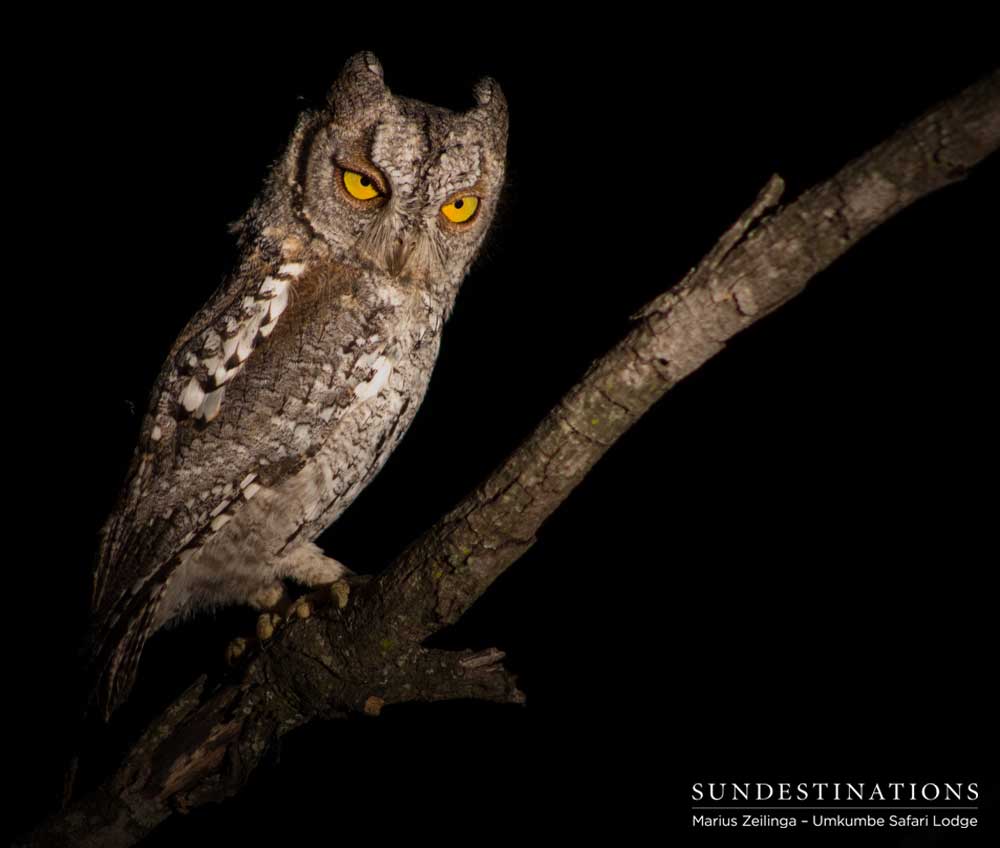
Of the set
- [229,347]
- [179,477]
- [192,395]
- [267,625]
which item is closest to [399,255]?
[229,347]

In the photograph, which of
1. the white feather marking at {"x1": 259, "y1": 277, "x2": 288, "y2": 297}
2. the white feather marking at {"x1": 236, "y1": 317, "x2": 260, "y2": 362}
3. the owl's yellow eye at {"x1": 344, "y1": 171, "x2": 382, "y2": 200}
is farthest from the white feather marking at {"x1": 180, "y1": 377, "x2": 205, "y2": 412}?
the owl's yellow eye at {"x1": 344, "y1": 171, "x2": 382, "y2": 200}

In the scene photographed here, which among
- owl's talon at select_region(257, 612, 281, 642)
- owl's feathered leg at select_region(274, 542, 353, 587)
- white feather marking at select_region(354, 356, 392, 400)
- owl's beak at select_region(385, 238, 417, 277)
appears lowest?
owl's talon at select_region(257, 612, 281, 642)

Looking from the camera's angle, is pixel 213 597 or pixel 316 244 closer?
pixel 316 244

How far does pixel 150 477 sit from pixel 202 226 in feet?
3.30

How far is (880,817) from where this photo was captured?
1509 mm

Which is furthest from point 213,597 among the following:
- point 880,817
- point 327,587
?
point 880,817

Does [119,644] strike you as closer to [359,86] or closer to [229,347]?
[229,347]

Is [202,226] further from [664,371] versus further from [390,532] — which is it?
[664,371]

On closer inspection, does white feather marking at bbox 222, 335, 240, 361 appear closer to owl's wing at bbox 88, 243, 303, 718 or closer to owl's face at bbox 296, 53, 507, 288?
owl's wing at bbox 88, 243, 303, 718

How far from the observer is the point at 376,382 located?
1534 millimetres

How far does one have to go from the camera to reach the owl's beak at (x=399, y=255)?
1.52 m

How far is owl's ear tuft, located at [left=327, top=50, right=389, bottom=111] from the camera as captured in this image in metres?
1.51

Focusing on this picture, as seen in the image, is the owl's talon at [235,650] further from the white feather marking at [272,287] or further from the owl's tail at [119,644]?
the white feather marking at [272,287]

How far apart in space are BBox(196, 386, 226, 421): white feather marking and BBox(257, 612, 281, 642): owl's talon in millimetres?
487
